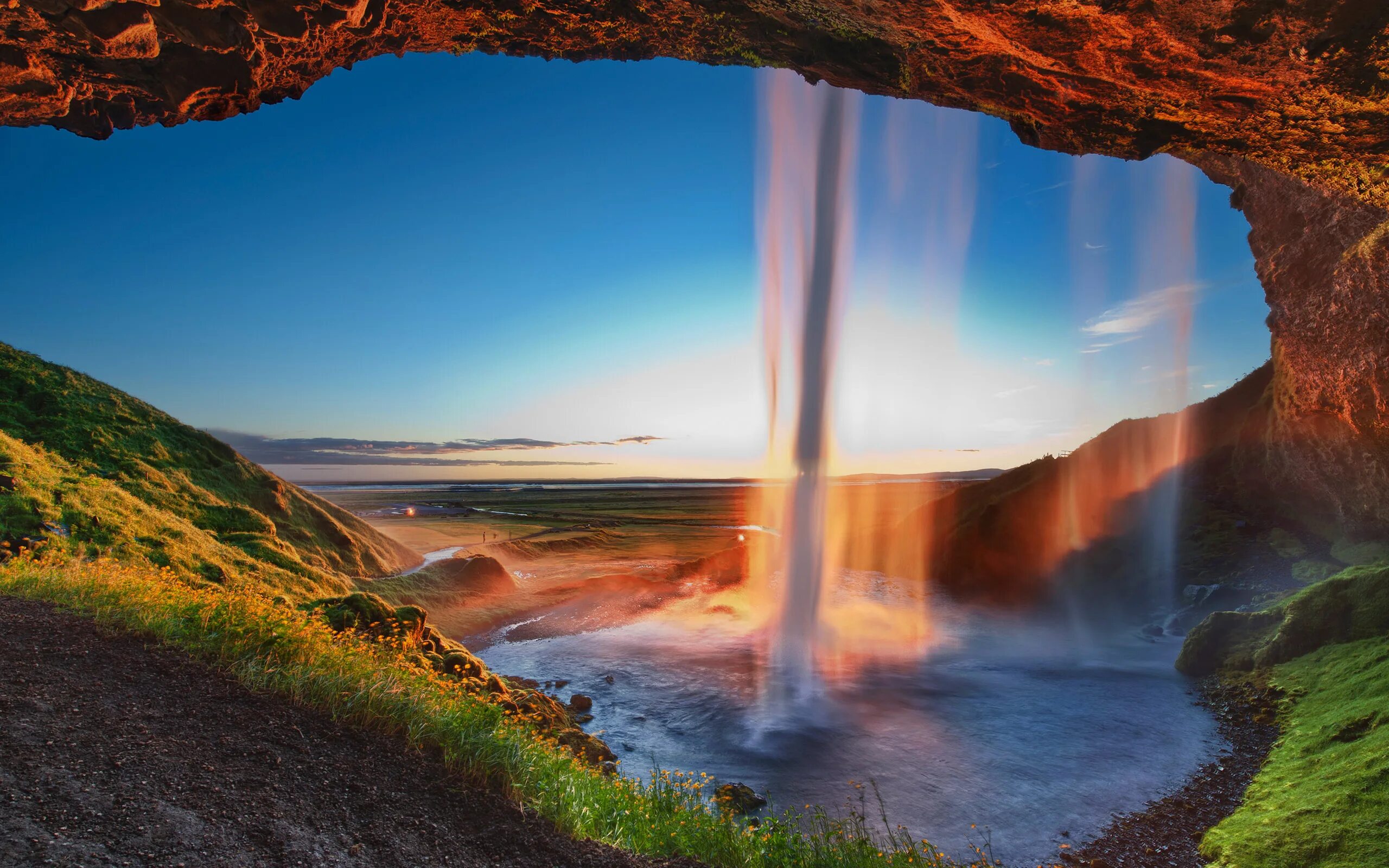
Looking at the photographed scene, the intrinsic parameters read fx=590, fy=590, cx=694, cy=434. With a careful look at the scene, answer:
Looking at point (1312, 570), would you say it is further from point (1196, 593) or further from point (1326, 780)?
point (1326, 780)

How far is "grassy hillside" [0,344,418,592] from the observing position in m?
14.9

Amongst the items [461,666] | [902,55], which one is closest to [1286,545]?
[902,55]

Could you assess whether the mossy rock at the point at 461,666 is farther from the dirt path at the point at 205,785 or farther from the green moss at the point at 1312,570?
the green moss at the point at 1312,570

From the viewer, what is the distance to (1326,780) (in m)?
9.61

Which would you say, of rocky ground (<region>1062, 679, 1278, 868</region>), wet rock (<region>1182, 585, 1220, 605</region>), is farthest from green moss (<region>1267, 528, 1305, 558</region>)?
rocky ground (<region>1062, 679, 1278, 868</region>)

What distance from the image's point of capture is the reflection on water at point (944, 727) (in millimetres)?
11828

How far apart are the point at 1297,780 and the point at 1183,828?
2.11 meters

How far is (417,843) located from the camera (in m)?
5.12

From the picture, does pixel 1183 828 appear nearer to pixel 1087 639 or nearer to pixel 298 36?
pixel 1087 639

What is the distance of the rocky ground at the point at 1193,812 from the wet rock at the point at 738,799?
17.3ft

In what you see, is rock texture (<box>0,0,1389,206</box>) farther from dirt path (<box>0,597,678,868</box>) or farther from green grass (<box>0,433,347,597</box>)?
green grass (<box>0,433,347,597</box>)

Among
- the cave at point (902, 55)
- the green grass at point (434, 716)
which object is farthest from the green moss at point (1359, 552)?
the green grass at point (434, 716)

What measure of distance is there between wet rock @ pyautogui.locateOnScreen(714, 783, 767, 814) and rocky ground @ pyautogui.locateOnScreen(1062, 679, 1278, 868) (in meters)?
5.28

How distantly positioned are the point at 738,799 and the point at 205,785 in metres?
9.04
